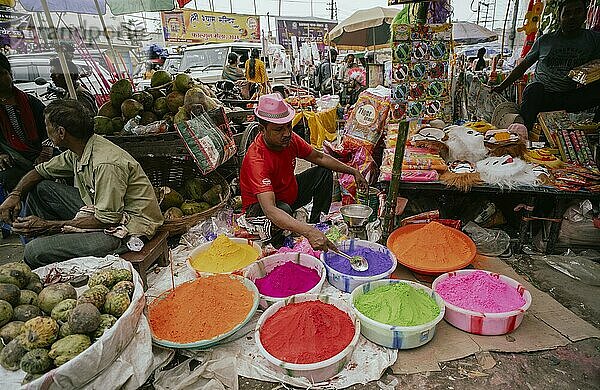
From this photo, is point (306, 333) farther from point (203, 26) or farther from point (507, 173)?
point (203, 26)

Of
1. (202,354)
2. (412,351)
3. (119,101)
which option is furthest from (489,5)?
(202,354)

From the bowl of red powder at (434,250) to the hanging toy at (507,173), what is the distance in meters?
0.54

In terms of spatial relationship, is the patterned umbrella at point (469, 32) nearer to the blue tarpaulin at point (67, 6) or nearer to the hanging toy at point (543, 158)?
the hanging toy at point (543, 158)

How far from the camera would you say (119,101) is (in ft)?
11.4

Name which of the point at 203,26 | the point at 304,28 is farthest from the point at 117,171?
the point at 304,28

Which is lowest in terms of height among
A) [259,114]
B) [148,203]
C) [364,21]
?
[148,203]

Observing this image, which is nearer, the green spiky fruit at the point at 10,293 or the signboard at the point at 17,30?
the green spiky fruit at the point at 10,293

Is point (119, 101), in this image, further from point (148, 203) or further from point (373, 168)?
point (373, 168)

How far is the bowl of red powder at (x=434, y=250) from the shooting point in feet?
7.58

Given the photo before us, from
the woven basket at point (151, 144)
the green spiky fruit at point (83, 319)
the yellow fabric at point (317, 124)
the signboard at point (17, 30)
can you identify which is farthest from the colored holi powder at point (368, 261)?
the yellow fabric at point (317, 124)

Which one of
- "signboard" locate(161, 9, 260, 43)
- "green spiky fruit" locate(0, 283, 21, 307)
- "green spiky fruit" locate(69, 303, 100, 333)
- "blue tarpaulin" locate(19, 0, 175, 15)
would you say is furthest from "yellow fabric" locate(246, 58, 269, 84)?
"signboard" locate(161, 9, 260, 43)

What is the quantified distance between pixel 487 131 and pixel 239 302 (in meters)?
2.70

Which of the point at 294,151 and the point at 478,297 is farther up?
the point at 294,151

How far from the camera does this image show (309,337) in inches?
67.2
